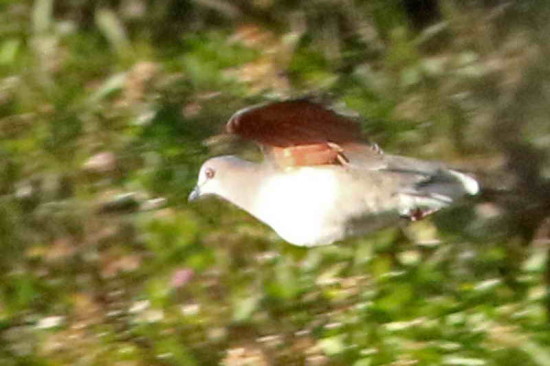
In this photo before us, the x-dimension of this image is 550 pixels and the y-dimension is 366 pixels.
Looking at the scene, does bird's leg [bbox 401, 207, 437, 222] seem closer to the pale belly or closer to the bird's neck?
the pale belly

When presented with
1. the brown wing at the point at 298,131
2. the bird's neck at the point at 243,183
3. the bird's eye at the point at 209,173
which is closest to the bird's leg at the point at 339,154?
the brown wing at the point at 298,131

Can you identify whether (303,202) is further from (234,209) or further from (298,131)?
(234,209)

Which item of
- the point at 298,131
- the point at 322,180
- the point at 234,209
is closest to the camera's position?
the point at 298,131

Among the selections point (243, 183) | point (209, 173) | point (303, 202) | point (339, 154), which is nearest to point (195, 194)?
point (209, 173)

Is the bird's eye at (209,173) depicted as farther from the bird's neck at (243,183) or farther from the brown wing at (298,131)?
the brown wing at (298,131)

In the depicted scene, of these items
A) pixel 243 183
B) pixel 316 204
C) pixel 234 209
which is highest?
pixel 234 209

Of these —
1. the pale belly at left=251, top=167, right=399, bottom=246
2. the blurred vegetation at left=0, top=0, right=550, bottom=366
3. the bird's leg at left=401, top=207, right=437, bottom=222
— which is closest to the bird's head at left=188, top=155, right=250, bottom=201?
the pale belly at left=251, top=167, right=399, bottom=246
